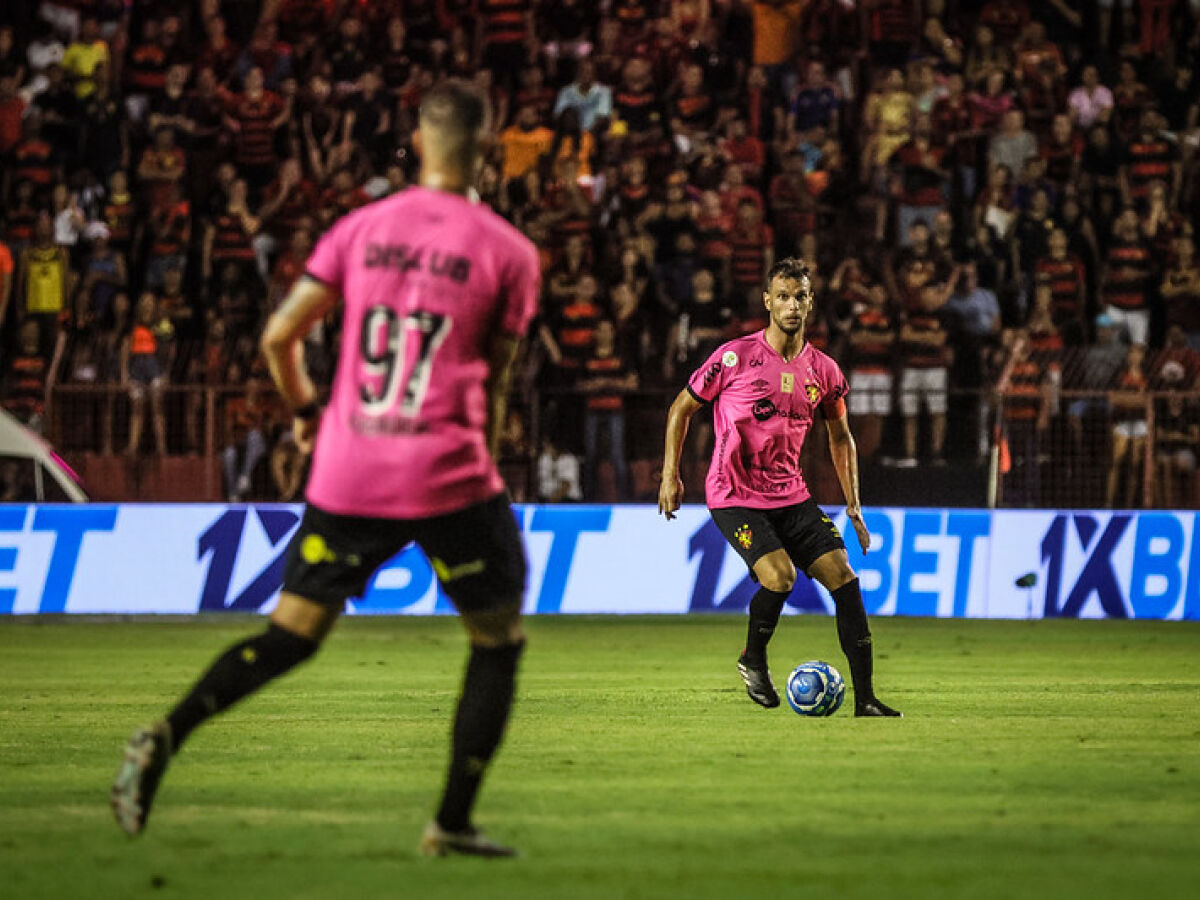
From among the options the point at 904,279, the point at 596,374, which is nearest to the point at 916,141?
the point at 904,279

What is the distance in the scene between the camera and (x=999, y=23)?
83.9 ft

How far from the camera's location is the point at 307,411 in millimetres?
6758

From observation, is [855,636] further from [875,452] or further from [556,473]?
[556,473]

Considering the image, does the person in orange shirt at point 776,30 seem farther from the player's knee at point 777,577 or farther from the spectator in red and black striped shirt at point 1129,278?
the player's knee at point 777,577

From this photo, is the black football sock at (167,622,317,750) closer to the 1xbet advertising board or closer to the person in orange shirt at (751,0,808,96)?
the 1xbet advertising board

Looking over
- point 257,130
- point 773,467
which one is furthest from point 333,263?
point 257,130

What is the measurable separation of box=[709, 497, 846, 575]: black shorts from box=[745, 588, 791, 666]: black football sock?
0.18 metres

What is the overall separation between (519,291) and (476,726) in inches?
54.0

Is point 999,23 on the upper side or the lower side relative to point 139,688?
upper

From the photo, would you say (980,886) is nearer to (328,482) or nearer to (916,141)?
(328,482)

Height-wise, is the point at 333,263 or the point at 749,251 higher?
the point at 333,263

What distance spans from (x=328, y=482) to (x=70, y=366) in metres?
16.6

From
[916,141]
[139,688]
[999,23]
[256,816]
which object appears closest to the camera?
[256,816]

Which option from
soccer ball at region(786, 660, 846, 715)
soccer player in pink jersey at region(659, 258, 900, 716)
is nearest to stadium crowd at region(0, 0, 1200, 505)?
soccer player in pink jersey at region(659, 258, 900, 716)
